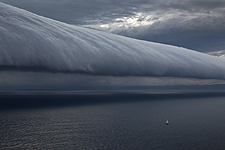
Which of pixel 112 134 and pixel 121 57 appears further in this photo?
pixel 121 57

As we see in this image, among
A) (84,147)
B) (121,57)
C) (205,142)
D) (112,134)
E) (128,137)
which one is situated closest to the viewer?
(84,147)

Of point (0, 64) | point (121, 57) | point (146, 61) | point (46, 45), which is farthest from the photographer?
point (146, 61)

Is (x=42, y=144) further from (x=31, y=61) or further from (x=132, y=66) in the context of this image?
(x=132, y=66)

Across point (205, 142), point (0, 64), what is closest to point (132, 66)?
point (0, 64)

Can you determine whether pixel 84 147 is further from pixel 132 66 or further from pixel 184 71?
pixel 184 71

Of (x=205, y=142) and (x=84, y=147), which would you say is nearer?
(x=84, y=147)

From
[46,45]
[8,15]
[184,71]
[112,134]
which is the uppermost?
[8,15]

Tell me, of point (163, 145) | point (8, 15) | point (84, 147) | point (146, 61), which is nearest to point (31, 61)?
point (8, 15)

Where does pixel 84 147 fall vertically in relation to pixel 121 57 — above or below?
below

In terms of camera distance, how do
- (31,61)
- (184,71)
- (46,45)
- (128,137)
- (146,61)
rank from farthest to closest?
(184,71)
(146,61)
(46,45)
(31,61)
(128,137)
